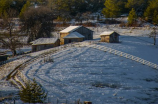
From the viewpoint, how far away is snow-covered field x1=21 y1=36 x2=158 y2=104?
23.6 meters

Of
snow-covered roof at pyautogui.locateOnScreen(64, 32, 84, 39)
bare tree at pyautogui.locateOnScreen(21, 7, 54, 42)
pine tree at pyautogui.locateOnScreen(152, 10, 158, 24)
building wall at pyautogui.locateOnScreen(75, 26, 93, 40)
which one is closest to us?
snow-covered roof at pyautogui.locateOnScreen(64, 32, 84, 39)

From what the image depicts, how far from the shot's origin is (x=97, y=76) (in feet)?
97.3

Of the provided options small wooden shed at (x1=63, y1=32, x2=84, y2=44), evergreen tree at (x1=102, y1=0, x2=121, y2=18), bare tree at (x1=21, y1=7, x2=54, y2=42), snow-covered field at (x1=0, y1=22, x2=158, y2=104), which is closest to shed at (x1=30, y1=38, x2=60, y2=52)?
small wooden shed at (x1=63, y1=32, x2=84, y2=44)

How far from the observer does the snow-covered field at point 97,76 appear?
2362 cm

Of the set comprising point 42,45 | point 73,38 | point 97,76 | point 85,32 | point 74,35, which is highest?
point 85,32

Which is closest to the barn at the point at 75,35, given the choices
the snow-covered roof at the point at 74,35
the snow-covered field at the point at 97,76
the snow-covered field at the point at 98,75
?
the snow-covered roof at the point at 74,35

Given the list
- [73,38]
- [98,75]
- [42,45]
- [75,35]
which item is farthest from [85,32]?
[98,75]

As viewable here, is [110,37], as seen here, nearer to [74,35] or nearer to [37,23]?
[74,35]

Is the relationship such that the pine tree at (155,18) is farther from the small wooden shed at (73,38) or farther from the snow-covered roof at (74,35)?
the small wooden shed at (73,38)

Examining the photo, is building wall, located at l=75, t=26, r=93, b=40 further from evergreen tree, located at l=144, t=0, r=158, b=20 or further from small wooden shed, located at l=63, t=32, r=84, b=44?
evergreen tree, located at l=144, t=0, r=158, b=20

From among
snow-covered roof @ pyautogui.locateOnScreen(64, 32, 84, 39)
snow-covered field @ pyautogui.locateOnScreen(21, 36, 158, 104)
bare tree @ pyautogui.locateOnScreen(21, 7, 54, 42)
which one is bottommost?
snow-covered field @ pyautogui.locateOnScreen(21, 36, 158, 104)

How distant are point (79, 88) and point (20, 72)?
9443mm

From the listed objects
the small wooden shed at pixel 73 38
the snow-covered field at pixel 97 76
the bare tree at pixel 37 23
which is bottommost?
the snow-covered field at pixel 97 76

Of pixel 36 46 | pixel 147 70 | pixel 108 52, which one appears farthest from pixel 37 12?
pixel 147 70
